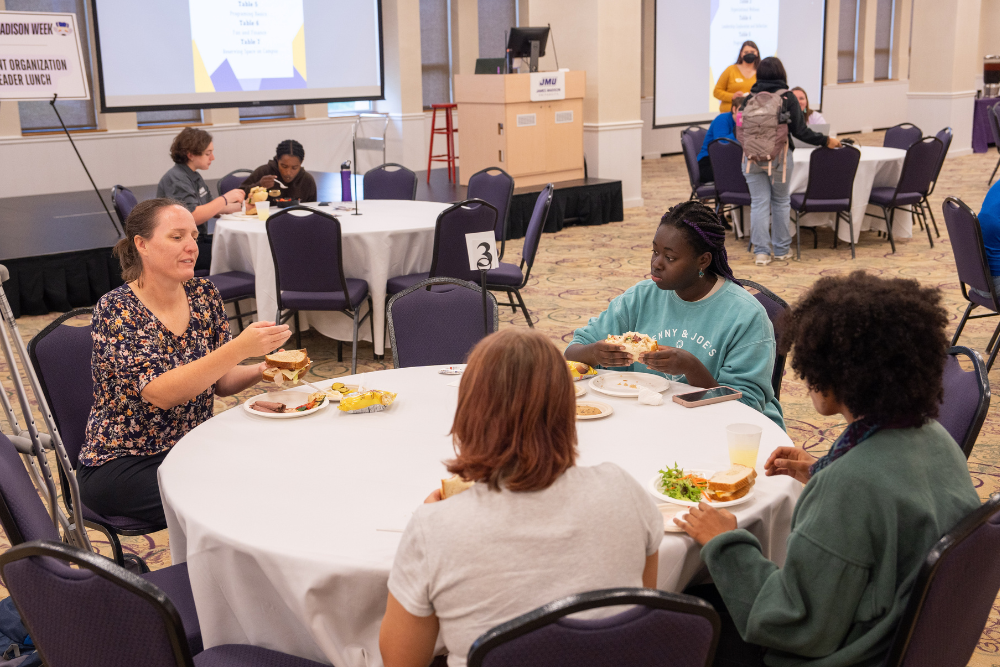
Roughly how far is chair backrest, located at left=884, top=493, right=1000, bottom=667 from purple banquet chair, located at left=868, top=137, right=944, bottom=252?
20.2ft

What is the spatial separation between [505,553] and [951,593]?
70 centimetres

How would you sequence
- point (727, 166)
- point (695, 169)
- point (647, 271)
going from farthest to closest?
point (695, 169)
point (727, 166)
point (647, 271)

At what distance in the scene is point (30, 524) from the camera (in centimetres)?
178

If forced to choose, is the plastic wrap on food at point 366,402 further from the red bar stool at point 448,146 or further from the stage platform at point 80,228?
the red bar stool at point 448,146

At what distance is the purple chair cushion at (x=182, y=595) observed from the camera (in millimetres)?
1809

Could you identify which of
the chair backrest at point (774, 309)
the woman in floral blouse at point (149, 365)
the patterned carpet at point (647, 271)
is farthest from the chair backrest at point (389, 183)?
the woman in floral blouse at point (149, 365)

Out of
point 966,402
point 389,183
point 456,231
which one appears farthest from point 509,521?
point 389,183

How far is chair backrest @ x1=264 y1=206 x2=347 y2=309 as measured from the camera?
174 inches

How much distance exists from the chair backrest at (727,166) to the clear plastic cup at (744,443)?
5.55 m

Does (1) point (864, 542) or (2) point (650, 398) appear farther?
(2) point (650, 398)

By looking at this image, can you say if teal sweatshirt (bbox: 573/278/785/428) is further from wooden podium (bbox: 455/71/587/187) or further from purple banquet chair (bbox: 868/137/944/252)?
wooden podium (bbox: 455/71/587/187)

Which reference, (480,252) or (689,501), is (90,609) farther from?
(480,252)

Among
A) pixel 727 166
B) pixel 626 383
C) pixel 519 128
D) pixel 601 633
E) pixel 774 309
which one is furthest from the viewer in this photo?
pixel 519 128

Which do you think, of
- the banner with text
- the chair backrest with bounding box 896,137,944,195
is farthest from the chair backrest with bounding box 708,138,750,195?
the banner with text
